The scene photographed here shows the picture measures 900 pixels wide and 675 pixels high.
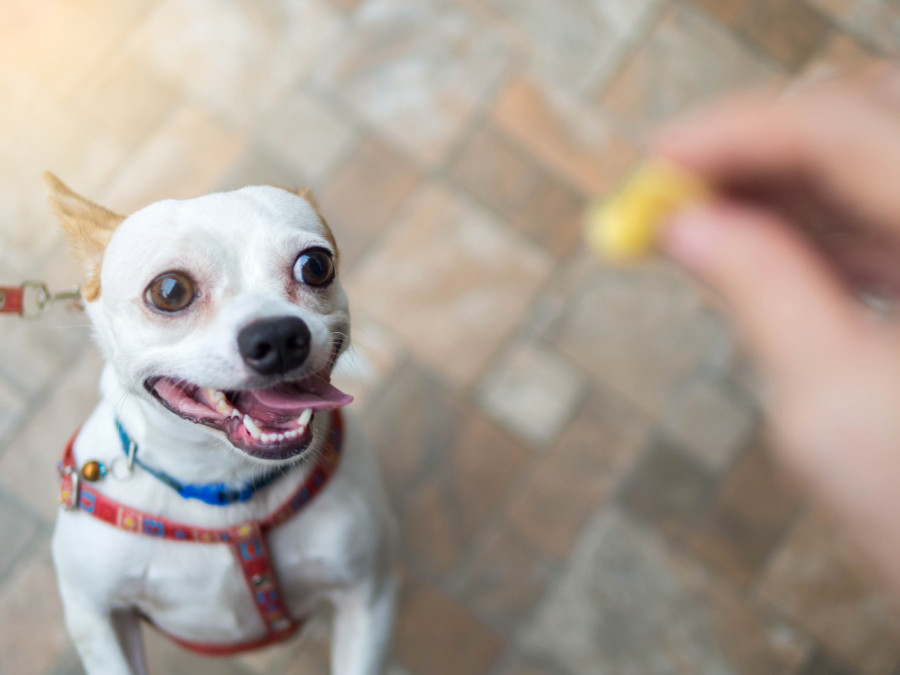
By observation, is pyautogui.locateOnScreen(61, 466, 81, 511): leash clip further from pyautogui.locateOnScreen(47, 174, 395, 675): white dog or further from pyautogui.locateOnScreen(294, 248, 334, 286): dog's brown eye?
pyautogui.locateOnScreen(294, 248, 334, 286): dog's brown eye

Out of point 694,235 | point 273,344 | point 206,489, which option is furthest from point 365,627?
point 694,235

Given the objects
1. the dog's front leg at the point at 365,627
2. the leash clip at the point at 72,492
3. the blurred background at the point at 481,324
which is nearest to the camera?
the leash clip at the point at 72,492

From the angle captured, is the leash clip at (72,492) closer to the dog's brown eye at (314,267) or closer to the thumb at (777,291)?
the dog's brown eye at (314,267)

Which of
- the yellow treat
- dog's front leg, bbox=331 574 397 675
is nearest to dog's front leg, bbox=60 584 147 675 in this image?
dog's front leg, bbox=331 574 397 675

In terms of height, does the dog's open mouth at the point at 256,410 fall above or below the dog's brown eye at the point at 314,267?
below

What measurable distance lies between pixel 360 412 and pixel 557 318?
2.42 ft

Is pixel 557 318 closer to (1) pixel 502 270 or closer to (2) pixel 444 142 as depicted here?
(1) pixel 502 270

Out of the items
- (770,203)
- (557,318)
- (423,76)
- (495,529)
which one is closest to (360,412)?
(495,529)

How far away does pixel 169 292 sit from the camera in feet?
3.35

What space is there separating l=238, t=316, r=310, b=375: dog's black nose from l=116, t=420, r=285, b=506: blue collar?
350mm

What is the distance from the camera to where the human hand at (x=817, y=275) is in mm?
732

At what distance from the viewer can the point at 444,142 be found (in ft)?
8.04

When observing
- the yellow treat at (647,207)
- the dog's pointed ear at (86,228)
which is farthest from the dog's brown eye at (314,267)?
the yellow treat at (647,207)

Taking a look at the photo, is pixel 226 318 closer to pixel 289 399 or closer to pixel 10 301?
pixel 289 399
